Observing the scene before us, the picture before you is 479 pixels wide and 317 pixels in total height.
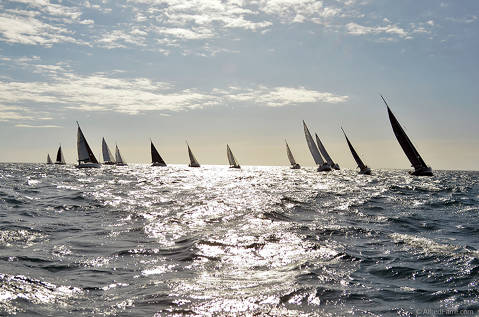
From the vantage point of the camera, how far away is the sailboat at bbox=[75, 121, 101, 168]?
3228 inches

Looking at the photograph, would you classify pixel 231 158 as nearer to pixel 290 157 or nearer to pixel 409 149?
pixel 290 157

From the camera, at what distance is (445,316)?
665 centimetres

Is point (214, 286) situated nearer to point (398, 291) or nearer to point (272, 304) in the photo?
point (272, 304)

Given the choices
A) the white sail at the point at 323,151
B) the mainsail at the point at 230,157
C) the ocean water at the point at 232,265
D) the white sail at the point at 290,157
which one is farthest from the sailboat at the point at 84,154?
the ocean water at the point at 232,265

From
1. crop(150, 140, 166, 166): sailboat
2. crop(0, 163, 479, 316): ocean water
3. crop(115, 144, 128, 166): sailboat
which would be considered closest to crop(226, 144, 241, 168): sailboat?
crop(150, 140, 166, 166): sailboat

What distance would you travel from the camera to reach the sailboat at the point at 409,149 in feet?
180

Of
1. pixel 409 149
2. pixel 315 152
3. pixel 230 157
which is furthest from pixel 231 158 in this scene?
pixel 409 149

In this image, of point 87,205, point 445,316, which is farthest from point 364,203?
point 445,316

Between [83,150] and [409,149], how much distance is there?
217ft

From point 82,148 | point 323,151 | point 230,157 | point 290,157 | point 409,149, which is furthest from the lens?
point 230,157

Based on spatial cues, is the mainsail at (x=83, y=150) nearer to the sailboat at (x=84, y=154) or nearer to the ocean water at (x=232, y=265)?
the sailboat at (x=84, y=154)

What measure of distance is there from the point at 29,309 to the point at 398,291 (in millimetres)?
7158

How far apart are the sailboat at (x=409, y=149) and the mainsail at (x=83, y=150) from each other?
204 feet

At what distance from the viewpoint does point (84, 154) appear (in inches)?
3329
